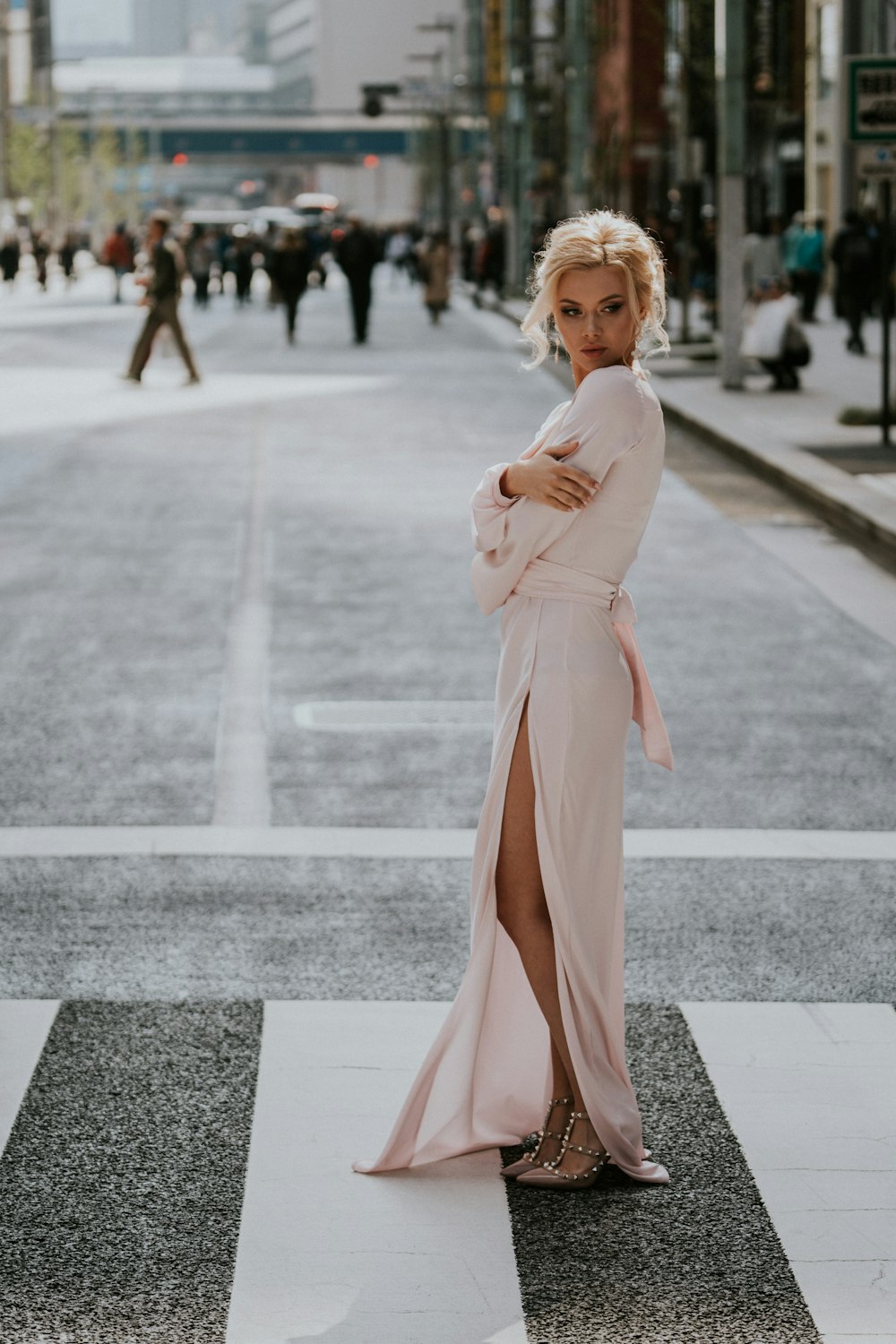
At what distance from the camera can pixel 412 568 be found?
1341cm

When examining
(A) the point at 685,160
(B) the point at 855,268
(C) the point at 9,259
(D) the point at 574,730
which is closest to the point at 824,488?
(D) the point at 574,730

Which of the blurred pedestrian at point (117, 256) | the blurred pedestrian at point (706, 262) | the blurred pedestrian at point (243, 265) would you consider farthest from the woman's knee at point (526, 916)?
the blurred pedestrian at point (117, 256)

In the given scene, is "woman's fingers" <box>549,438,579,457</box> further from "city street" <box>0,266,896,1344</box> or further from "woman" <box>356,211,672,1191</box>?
"city street" <box>0,266,896,1344</box>

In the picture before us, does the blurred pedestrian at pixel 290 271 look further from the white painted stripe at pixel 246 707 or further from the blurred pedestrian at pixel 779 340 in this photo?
the white painted stripe at pixel 246 707

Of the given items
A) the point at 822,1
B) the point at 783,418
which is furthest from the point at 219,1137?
the point at 822,1

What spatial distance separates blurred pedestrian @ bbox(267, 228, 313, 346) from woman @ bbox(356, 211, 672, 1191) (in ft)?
112

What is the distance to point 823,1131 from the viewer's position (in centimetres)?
465

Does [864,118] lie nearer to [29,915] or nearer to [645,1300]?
[29,915]

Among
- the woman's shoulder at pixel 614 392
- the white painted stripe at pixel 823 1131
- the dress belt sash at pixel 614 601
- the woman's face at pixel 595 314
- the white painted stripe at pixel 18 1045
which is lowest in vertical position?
the white painted stripe at pixel 823 1131

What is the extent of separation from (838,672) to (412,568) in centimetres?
389

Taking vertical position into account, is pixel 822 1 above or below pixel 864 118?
above

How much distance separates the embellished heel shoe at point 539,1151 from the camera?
4.30 m

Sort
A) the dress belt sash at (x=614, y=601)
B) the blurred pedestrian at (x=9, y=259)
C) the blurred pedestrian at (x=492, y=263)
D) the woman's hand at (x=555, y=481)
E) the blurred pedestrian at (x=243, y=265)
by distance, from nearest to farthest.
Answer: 1. the woman's hand at (x=555, y=481)
2. the dress belt sash at (x=614, y=601)
3. the blurred pedestrian at (x=243, y=265)
4. the blurred pedestrian at (x=492, y=263)
5. the blurred pedestrian at (x=9, y=259)

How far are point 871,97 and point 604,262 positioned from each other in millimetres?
14817
